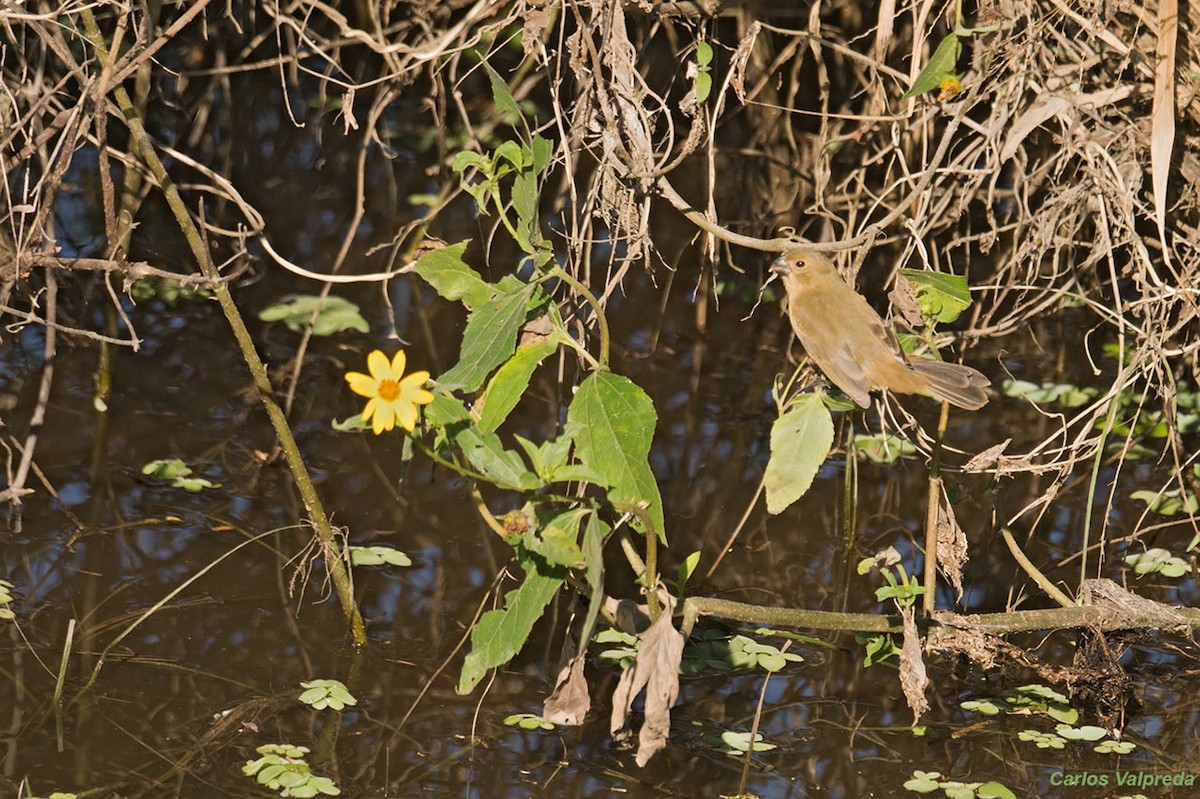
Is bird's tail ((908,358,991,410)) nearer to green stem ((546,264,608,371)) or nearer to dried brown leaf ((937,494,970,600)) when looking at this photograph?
dried brown leaf ((937,494,970,600))

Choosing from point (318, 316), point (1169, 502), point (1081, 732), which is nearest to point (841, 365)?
point (1081, 732)

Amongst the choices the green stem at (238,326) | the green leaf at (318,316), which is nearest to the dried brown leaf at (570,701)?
the green stem at (238,326)

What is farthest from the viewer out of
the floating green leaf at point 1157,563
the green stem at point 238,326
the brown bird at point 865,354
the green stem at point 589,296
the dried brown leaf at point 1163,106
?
the floating green leaf at point 1157,563

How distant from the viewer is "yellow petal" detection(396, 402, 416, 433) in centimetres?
212

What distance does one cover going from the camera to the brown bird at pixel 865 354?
2.59 m

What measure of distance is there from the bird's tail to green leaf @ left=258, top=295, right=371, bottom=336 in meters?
2.29

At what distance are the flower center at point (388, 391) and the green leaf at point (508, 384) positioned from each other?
26 centimetres

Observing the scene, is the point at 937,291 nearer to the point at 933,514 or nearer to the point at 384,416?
the point at 933,514

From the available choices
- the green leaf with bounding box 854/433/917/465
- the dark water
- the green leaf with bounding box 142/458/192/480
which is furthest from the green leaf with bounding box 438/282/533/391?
the green leaf with bounding box 854/433/917/465

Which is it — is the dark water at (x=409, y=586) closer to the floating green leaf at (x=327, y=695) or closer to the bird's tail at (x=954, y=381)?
the floating green leaf at (x=327, y=695)

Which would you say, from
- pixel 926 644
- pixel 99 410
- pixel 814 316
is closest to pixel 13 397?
pixel 99 410

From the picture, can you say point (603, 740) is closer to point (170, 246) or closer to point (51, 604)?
point (51, 604)

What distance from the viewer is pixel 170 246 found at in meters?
4.67

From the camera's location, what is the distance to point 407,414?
6.99 feet
